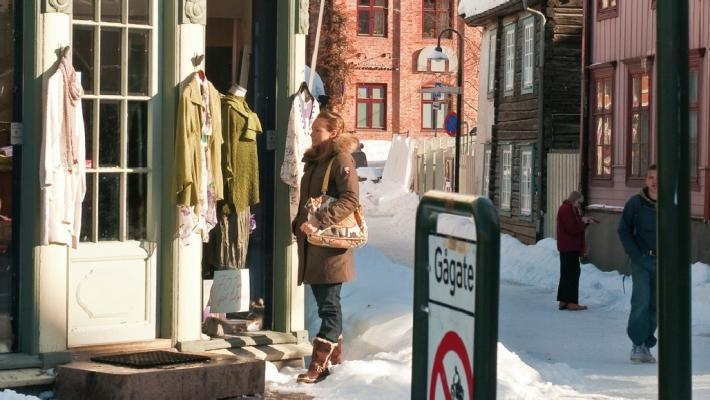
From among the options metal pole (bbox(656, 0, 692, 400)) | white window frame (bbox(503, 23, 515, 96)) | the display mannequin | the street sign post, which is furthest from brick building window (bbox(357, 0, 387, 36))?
the street sign post

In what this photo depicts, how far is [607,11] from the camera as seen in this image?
25.8m

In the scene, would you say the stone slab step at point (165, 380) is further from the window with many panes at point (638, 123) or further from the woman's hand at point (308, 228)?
Answer: the window with many panes at point (638, 123)

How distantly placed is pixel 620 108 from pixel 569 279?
24.7ft

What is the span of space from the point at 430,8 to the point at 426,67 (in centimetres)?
654

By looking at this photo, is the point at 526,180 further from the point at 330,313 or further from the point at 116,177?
the point at 116,177

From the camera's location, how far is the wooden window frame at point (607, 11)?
83.1 feet

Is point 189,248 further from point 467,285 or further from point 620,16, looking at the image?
point 620,16

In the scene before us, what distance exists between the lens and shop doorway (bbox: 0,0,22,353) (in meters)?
9.55

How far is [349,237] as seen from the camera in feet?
33.7

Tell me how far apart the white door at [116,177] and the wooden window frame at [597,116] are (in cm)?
1645

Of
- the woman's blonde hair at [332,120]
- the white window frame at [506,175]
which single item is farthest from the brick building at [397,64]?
the woman's blonde hair at [332,120]

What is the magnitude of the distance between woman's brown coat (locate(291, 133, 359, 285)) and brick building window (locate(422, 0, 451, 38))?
1901 inches

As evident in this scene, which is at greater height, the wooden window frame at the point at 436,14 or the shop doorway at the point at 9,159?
the wooden window frame at the point at 436,14

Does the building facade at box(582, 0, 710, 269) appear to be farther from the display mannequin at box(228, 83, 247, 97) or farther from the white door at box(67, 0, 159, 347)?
the white door at box(67, 0, 159, 347)
